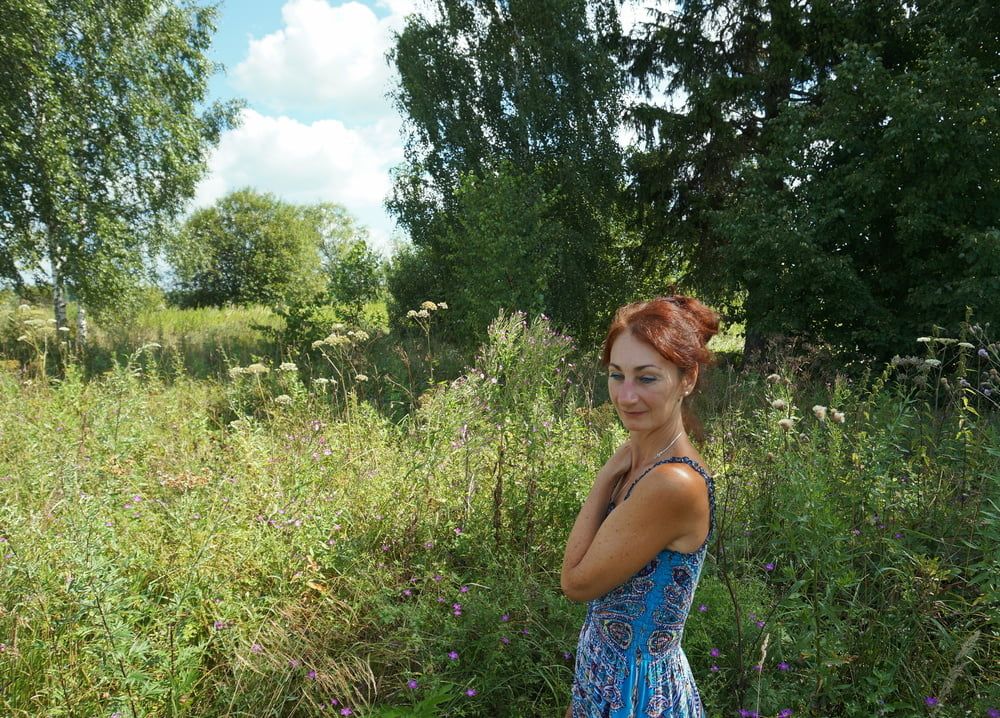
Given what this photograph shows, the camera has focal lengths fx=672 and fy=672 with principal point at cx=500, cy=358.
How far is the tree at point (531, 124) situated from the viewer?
50.3ft

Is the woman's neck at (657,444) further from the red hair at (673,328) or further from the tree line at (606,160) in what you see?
the tree line at (606,160)

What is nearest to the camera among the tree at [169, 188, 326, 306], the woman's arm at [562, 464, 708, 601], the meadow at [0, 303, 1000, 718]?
the woman's arm at [562, 464, 708, 601]

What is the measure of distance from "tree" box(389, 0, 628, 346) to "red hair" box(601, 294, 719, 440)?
12731mm

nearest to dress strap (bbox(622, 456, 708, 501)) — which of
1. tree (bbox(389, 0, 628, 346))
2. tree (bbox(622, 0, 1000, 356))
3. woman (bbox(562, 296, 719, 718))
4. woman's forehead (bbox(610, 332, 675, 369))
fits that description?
woman (bbox(562, 296, 719, 718))

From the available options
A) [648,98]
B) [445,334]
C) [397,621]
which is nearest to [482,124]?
[648,98]

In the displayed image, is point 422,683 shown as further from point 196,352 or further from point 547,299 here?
point 547,299

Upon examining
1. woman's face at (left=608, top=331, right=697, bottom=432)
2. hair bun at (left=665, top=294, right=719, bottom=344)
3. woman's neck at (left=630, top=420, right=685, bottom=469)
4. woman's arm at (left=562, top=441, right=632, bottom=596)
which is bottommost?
woman's arm at (left=562, top=441, right=632, bottom=596)

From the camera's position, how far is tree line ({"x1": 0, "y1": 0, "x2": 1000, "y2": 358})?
10.2 meters

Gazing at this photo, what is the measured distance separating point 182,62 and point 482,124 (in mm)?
6966

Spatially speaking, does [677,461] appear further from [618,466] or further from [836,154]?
[836,154]

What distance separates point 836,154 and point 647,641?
11812 mm

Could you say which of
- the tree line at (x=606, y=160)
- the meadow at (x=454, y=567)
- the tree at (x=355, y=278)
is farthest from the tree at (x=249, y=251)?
the meadow at (x=454, y=567)

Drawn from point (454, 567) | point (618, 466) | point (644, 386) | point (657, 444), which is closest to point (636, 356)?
point (644, 386)

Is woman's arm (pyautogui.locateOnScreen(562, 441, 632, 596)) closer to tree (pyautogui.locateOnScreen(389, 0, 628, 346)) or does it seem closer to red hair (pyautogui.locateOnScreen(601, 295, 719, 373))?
red hair (pyautogui.locateOnScreen(601, 295, 719, 373))
